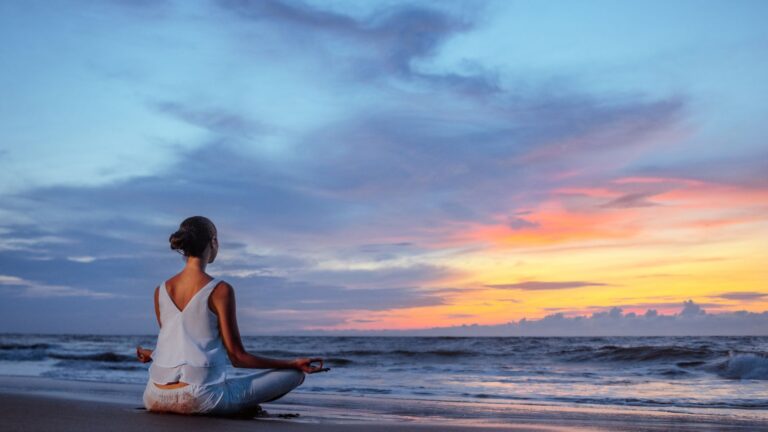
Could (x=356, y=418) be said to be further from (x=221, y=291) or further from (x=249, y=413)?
(x=221, y=291)

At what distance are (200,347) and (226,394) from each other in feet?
1.07

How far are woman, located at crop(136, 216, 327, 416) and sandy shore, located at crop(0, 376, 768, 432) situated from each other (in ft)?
0.42

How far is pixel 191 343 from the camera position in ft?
12.9

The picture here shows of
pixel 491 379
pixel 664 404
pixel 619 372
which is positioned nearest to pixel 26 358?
pixel 491 379

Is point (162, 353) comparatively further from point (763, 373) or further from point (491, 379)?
point (763, 373)

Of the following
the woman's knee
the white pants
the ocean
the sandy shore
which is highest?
the woman's knee

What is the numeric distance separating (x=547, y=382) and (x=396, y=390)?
13.3ft

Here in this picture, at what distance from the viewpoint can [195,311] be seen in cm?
389

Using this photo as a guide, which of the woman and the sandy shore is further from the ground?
the woman

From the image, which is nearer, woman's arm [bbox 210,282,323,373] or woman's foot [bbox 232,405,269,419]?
woman's arm [bbox 210,282,323,373]

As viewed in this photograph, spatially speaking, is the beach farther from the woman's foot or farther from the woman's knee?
the woman's knee

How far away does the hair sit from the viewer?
12.9 feet

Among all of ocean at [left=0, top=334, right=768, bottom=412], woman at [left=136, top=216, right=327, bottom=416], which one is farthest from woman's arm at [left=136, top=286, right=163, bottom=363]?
ocean at [left=0, top=334, right=768, bottom=412]

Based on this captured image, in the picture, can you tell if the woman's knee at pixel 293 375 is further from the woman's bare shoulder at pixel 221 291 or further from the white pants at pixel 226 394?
the woman's bare shoulder at pixel 221 291
